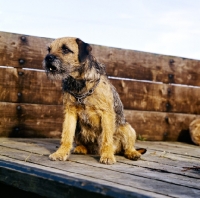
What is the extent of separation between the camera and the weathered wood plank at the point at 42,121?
5.33 metres

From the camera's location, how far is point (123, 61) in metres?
6.09

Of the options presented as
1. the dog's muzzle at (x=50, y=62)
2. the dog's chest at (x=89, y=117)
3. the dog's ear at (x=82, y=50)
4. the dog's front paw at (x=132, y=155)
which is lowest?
the dog's front paw at (x=132, y=155)

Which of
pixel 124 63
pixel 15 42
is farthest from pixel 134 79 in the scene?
pixel 15 42

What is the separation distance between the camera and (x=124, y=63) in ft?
20.0

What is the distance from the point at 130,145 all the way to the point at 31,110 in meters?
1.96

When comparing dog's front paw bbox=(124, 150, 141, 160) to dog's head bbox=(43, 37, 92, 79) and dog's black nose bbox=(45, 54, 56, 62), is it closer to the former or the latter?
dog's head bbox=(43, 37, 92, 79)

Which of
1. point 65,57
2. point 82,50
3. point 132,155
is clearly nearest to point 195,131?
point 132,155

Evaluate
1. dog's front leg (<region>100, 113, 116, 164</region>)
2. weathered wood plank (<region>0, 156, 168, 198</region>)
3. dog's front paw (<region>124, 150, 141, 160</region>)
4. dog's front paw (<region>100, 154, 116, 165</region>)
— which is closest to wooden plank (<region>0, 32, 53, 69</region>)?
dog's front leg (<region>100, 113, 116, 164</region>)

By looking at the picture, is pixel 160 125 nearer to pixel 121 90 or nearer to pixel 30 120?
pixel 121 90

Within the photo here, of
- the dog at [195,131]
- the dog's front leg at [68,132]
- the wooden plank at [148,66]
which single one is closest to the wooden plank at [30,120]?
the wooden plank at [148,66]

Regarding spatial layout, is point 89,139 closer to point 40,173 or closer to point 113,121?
point 113,121

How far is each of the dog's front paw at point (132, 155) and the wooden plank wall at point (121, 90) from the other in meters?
1.88

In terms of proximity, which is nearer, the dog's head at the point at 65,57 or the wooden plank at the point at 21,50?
the dog's head at the point at 65,57

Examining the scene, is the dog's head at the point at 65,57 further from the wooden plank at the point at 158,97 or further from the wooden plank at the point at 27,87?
the wooden plank at the point at 158,97
